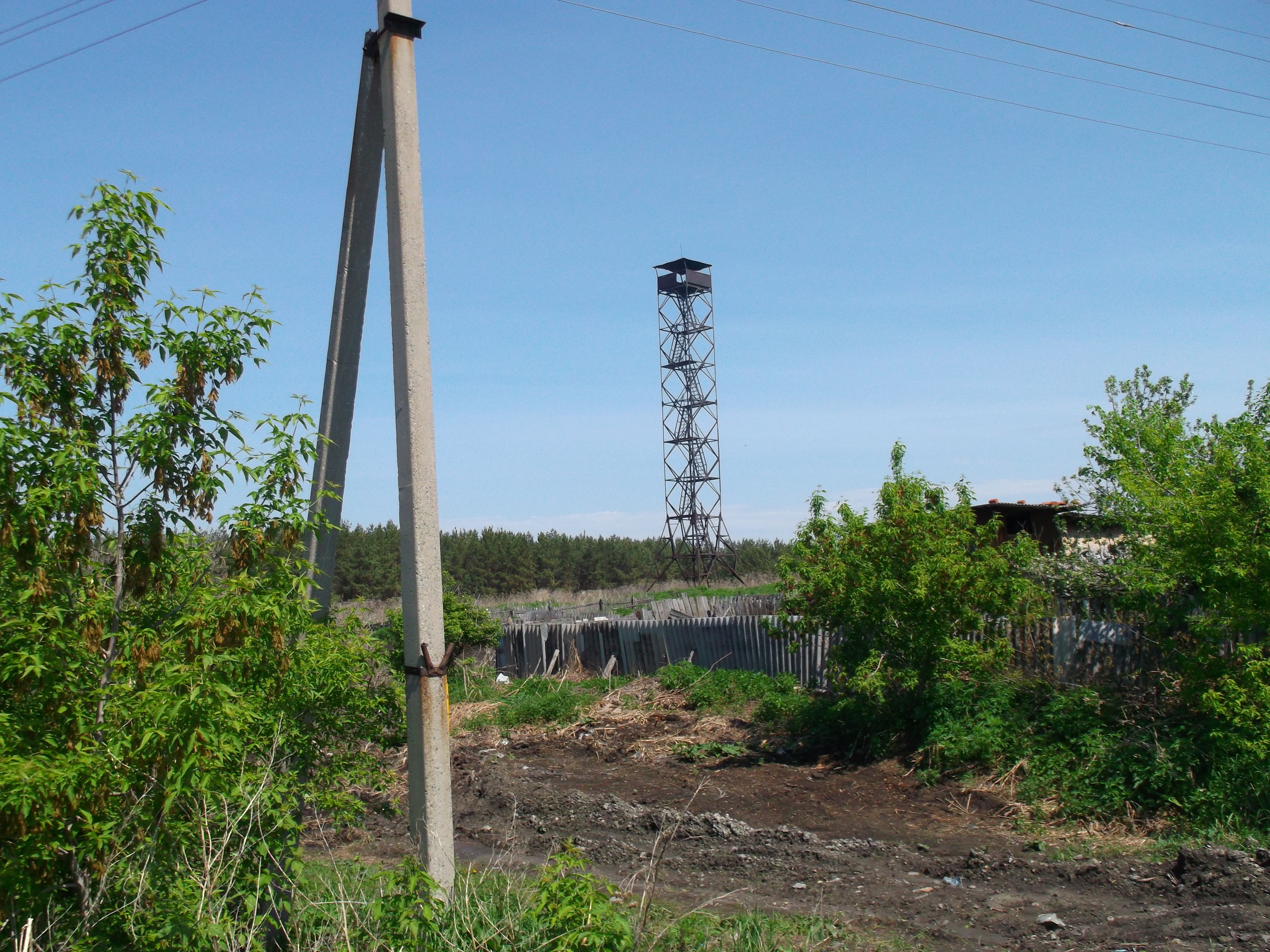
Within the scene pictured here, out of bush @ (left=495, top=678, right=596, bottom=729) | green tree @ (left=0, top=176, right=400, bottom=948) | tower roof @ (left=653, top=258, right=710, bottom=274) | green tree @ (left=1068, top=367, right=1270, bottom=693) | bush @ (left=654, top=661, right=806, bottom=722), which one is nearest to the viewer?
green tree @ (left=0, top=176, right=400, bottom=948)

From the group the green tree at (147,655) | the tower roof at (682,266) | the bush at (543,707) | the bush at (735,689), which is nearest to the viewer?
the green tree at (147,655)

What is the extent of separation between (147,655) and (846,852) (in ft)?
18.8

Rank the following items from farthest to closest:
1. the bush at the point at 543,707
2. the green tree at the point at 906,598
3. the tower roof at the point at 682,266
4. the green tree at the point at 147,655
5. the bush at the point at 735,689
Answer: the tower roof at the point at 682,266 → the bush at the point at 543,707 → the bush at the point at 735,689 → the green tree at the point at 906,598 → the green tree at the point at 147,655

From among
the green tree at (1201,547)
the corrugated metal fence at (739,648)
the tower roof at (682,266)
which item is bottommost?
the corrugated metal fence at (739,648)

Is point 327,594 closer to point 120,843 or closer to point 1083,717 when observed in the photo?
point 120,843

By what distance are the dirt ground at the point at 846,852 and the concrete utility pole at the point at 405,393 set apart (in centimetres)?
95

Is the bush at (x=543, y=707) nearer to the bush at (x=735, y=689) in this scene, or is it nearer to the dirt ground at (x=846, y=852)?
the bush at (x=735, y=689)

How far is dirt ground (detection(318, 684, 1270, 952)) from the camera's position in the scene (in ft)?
19.2

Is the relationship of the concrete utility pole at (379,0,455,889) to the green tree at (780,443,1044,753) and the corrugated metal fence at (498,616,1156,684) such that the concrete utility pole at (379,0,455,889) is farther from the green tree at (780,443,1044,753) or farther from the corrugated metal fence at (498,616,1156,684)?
the corrugated metal fence at (498,616,1156,684)

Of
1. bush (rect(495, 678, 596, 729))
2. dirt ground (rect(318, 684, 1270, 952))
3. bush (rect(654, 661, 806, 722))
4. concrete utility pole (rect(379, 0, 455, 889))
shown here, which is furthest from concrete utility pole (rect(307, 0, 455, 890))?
bush (rect(495, 678, 596, 729))

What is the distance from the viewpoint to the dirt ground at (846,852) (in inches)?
230

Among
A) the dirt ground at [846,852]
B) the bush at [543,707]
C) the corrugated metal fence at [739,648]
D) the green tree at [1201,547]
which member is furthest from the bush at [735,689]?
the green tree at [1201,547]

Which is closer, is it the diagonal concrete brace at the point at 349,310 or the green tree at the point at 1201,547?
the diagonal concrete brace at the point at 349,310

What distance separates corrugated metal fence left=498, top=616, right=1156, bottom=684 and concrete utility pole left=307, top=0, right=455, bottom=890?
7.58m
